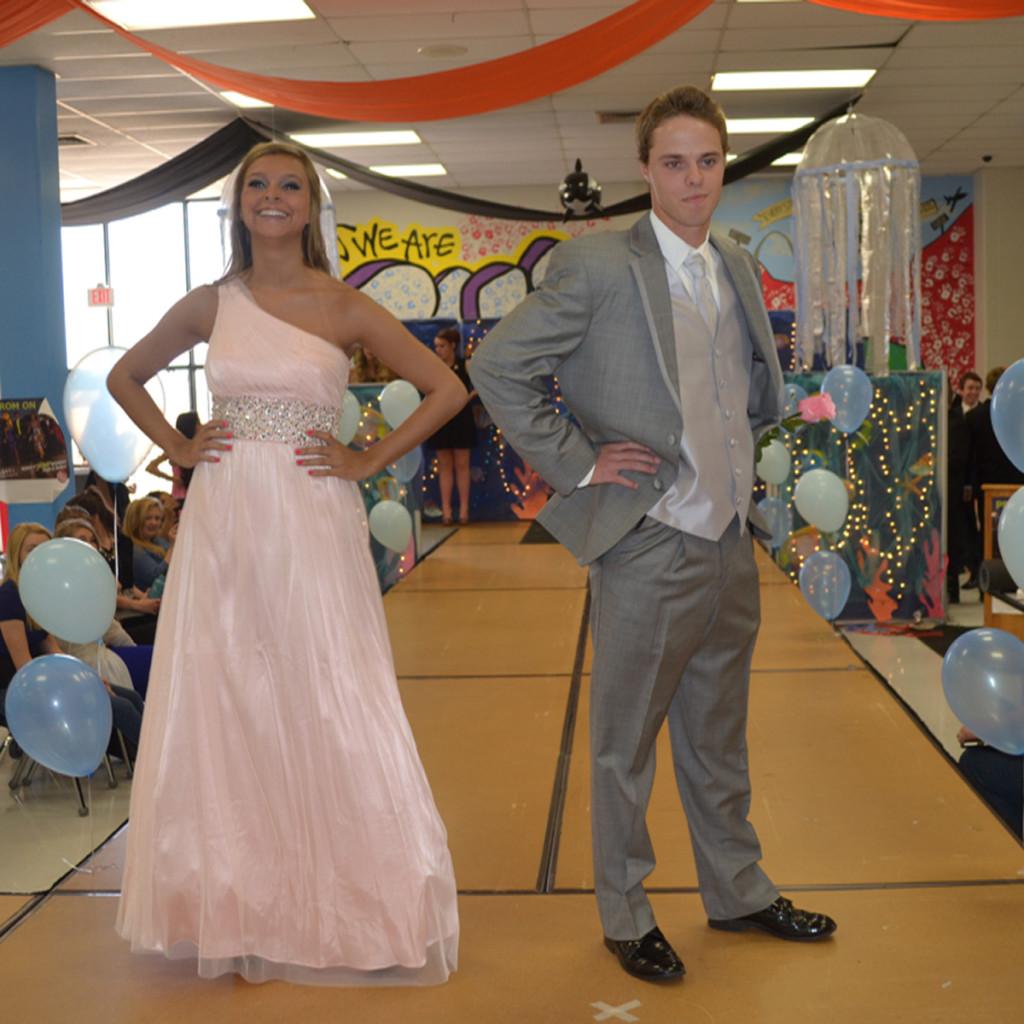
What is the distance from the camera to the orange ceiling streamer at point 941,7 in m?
5.29

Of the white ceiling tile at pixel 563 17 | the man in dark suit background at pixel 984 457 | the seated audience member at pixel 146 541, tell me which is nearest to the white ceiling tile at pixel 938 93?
the man in dark suit background at pixel 984 457

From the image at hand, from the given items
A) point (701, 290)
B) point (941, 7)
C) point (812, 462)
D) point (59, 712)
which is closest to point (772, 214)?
point (812, 462)

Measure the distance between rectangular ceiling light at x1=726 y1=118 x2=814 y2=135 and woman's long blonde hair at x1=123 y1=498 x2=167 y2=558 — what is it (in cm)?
671

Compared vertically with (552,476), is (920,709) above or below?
below

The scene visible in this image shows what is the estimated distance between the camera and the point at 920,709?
566 cm

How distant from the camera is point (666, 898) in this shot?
286 cm

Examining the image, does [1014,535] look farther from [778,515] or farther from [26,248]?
[26,248]

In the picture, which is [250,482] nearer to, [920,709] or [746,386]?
[746,386]

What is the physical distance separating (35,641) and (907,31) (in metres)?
6.36

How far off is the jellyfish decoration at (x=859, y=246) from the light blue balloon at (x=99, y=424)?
482 cm

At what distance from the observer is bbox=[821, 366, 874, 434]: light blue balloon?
6.55 m

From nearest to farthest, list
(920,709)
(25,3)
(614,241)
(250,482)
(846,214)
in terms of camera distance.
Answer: (614,241) < (250,482) < (25,3) < (920,709) < (846,214)

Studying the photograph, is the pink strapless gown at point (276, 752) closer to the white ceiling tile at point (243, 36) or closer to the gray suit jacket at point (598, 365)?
the gray suit jacket at point (598, 365)

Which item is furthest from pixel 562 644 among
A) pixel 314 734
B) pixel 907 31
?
pixel 907 31
